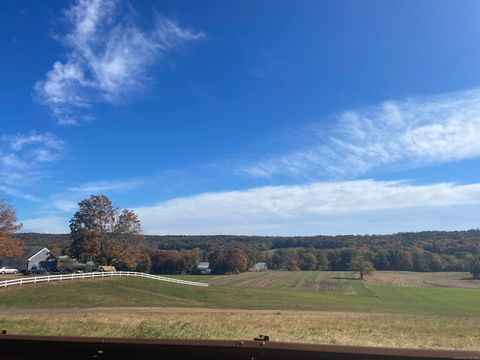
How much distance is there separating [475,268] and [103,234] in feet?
295

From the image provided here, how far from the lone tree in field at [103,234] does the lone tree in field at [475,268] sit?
83.9 metres

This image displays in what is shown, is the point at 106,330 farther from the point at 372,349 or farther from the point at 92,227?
the point at 92,227

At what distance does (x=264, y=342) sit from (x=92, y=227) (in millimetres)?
68809

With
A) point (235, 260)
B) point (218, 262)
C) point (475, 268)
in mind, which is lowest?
point (475, 268)

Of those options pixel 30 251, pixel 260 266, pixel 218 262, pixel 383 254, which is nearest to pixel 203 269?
pixel 218 262

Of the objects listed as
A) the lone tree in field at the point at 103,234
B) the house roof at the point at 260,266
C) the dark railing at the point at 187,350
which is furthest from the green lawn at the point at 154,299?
the house roof at the point at 260,266

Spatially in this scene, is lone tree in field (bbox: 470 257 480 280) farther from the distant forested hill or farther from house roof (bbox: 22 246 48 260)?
house roof (bbox: 22 246 48 260)

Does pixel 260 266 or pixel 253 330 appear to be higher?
pixel 260 266

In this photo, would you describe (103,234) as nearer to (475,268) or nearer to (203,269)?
(203,269)

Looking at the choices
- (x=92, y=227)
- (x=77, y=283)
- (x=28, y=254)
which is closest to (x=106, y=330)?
(x=77, y=283)

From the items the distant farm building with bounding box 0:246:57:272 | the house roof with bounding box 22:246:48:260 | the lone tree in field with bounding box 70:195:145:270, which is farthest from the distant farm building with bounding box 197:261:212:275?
the lone tree in field with bounding box 70:195:145:270

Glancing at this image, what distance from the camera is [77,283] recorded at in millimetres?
52938

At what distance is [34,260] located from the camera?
95438mm

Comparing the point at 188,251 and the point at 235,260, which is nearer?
the point at 235,260
